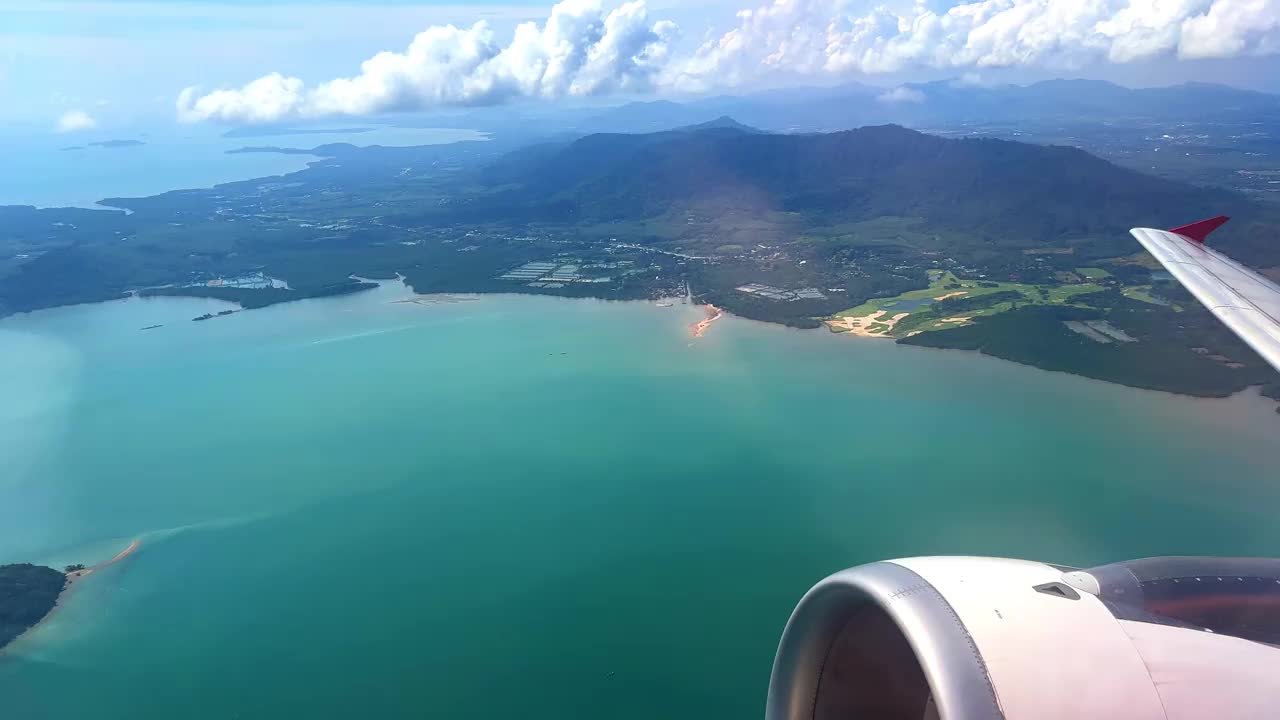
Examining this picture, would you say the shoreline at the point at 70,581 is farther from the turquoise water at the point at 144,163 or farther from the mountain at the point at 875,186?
the turquoise water at the point at 144,163

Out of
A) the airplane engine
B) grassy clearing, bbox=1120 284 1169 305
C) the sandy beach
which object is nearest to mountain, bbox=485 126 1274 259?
grassy clearing, bbox=1120 284 1169 305

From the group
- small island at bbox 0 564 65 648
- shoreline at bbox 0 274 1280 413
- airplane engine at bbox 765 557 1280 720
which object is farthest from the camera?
shoreline at bbox 0 274 1280 413

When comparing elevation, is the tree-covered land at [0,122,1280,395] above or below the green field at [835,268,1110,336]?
above

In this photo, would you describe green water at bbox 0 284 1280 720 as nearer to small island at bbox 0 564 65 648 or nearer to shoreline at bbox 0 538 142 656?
shoreline at bbox 0 538 142 656

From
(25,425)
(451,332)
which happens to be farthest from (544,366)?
(25,425)

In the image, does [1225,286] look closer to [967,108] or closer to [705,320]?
[705,320]

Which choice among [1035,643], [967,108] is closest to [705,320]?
[1035,643]
